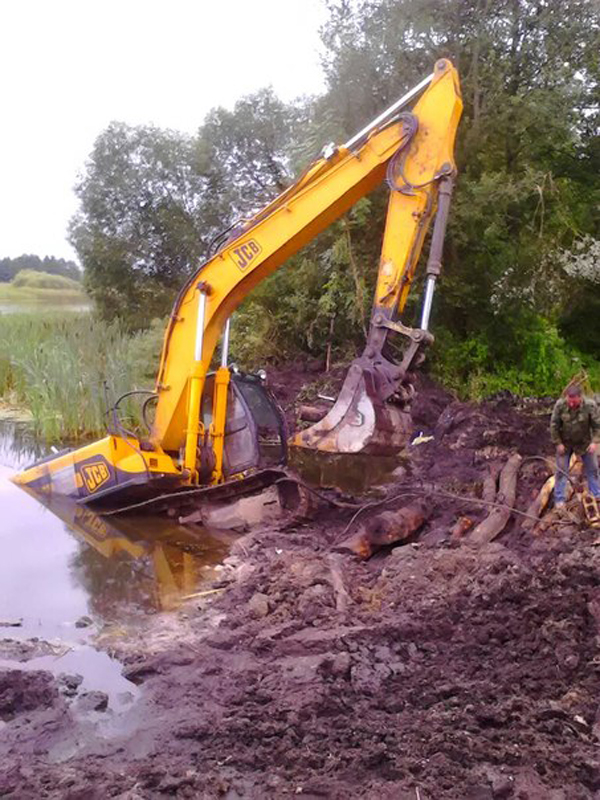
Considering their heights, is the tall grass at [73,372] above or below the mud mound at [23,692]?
above

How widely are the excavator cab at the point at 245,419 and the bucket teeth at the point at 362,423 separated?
1123 mm

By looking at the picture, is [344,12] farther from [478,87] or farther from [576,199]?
[576,199]

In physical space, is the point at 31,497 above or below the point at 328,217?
below

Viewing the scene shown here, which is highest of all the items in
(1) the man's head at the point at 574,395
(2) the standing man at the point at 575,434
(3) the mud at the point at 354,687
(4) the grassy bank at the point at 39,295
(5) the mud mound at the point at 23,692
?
(4) the grassy bank at the point at 39,295

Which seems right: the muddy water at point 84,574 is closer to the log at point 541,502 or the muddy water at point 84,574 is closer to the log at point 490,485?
the log at point 490,485

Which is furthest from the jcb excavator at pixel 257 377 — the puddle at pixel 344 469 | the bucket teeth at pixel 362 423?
the puddle at pixel 344 469

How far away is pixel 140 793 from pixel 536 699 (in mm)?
1986

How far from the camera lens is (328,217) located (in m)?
7.52

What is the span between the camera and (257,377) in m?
8.25

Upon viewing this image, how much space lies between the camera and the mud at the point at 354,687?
3.61 metres

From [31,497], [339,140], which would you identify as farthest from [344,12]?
[31,497]

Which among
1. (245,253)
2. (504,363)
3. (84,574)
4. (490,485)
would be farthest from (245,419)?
(504,363)

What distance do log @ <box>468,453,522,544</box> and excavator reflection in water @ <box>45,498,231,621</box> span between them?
6.86 ft

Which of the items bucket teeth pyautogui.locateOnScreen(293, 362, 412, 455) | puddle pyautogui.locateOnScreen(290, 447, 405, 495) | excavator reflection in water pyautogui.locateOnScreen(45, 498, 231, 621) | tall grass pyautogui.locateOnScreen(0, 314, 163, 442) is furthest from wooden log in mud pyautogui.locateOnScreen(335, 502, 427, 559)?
tall grass pyautogui.locateOnScreen(0, 314, 163, 442)
